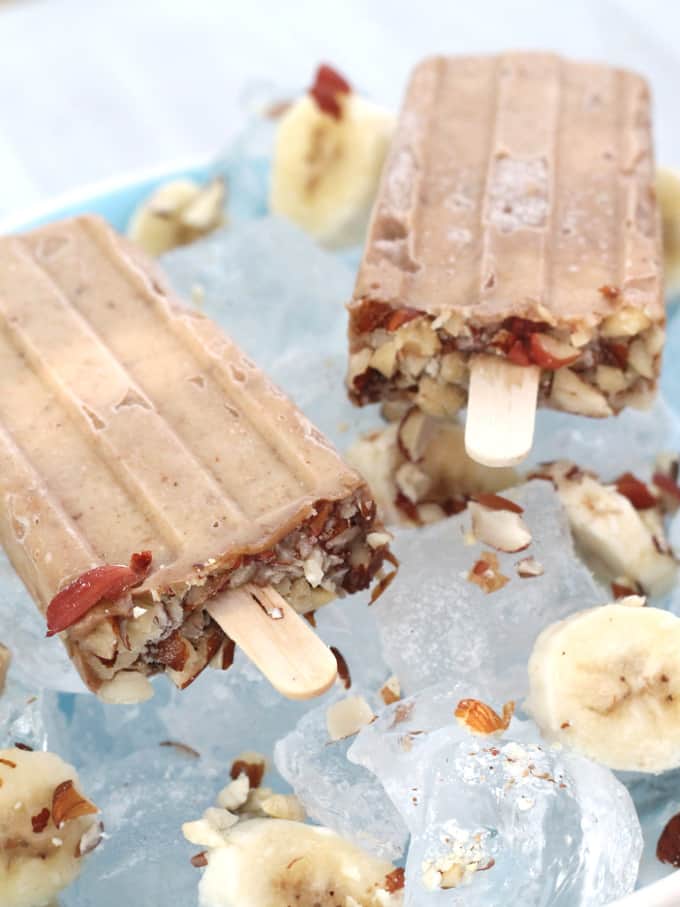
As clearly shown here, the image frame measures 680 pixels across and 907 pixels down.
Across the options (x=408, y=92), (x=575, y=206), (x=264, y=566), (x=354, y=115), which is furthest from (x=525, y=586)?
(x=354, y=115)

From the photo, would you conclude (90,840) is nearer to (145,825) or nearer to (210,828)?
(145,825)

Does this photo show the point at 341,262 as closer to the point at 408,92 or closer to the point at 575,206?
the point at 408,92

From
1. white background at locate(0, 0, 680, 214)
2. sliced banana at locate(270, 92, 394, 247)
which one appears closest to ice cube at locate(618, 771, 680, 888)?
sliced banana at locate(270, 92, 394, 247)

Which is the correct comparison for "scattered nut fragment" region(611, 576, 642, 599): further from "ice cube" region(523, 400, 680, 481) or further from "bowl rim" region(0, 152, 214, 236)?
"bowl rim" region(0, 152, 214, 236)

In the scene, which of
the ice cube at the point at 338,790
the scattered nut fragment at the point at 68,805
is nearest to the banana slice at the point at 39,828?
the scattered nut fragment at the point at 68,805

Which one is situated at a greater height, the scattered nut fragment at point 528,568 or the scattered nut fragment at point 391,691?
the scattered nut fragment at point 528,568

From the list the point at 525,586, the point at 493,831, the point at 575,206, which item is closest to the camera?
the point at 493,831

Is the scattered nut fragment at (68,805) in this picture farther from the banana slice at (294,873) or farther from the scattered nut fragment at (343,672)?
the scattered nut fragment at (343,672)
